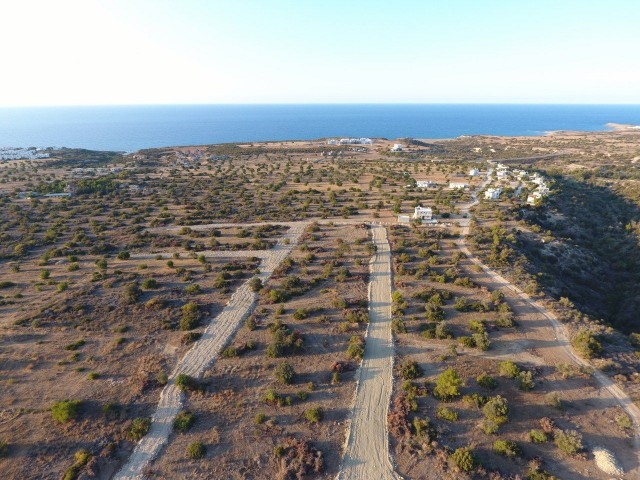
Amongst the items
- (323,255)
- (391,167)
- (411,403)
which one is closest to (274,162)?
(391,167)

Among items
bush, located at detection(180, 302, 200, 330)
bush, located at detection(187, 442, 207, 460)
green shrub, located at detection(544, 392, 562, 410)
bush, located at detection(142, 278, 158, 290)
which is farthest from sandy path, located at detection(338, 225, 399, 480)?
bush, located at detection(142, 278, 158, 290)

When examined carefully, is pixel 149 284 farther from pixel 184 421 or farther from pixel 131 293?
pixel 184 421

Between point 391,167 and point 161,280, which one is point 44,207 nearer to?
point 161,280

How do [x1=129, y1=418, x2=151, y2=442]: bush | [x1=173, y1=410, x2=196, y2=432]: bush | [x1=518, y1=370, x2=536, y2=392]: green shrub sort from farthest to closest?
1. [x1=518, y1=370, x2=536, y2=392]: green shrub
2. [x1=173, y1=410, x2=196, y2=432]: bush
3. [x1=129, y1=418, x2=151, y2=442]: bush

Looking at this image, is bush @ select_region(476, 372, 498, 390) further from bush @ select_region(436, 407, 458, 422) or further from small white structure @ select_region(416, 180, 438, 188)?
small white structure @ select_region(416, 180, 438, 188)

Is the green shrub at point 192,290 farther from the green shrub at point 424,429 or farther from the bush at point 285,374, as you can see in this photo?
the green shrub at point 424,429

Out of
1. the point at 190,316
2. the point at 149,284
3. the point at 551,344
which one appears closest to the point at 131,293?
the point at 149,284
